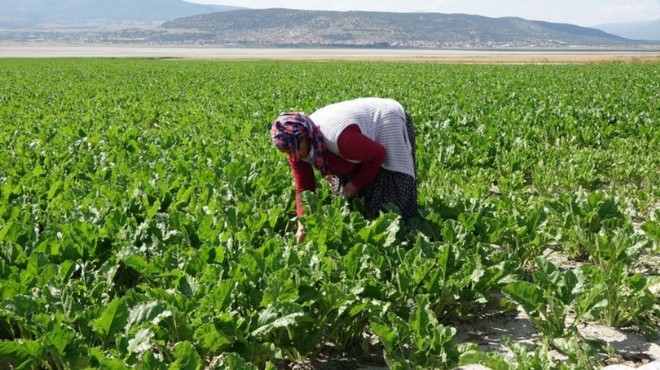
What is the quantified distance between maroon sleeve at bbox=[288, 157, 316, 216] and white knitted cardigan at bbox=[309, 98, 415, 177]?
1.13ft

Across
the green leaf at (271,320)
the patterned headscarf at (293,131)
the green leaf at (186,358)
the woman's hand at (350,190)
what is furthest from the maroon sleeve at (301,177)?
the green leaf at (186,358)

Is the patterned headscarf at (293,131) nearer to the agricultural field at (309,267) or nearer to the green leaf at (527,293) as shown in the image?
the agricultural field at (309,267)

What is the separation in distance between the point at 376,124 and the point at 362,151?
0.34 m

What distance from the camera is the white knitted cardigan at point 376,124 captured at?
466 centimetres

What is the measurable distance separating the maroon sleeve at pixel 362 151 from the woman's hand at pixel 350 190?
9 centimetres

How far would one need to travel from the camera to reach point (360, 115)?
4.80 metres

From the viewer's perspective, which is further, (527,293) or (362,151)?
(362,151)

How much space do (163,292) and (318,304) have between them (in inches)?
32.4

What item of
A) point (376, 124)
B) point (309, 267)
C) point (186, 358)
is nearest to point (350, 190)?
point (376, 124)

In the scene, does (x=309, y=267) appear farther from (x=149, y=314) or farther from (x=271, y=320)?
(x=149, y=314)

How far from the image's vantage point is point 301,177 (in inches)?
199

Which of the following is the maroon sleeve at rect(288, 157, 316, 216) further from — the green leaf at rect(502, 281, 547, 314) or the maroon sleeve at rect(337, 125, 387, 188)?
the green leaf at rect(502, 281, 547, 314)

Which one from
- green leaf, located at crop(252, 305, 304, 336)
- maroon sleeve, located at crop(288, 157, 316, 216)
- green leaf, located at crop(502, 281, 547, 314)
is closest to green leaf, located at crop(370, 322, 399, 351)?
green leaf, located at crop(252, 305, 304, 336)

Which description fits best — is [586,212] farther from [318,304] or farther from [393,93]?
[393,93]
